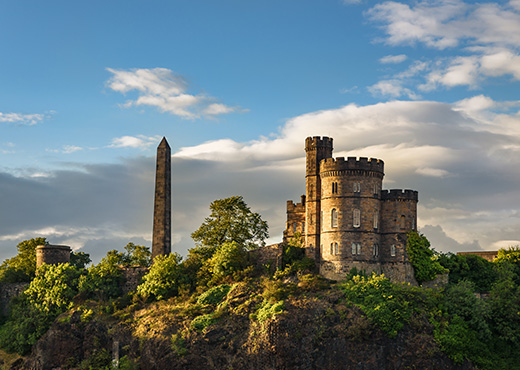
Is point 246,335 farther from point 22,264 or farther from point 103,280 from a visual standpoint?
point 22,264

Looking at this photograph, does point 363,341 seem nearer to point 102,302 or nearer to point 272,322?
point 272,322

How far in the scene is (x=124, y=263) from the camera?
275 feet

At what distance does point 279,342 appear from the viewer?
59.5 metres

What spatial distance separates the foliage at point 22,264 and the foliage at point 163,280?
61.8ft

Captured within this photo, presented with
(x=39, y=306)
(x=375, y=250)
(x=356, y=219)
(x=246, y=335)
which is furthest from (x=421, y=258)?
(x=39, y=306)

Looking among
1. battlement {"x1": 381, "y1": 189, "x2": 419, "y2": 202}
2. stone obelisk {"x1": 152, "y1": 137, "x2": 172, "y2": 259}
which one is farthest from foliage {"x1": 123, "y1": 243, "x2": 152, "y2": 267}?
battlement {"x1": 381, "y1": 189, "x2": 419, "y2": 202}

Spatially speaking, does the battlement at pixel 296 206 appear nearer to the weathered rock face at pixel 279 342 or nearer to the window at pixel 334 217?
the window at pixel 334 217

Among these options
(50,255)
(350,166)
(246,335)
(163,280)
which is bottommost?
(246,335)

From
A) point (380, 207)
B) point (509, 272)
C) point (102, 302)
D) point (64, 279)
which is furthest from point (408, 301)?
point (64, 279)

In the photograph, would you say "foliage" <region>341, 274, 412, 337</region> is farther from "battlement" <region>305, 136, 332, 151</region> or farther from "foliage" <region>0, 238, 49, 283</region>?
"foliage" <region>0, 238, 49, 283</region>

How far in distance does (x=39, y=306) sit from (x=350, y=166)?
127 feet

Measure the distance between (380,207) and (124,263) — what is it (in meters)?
33.1

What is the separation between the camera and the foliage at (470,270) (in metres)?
78.1

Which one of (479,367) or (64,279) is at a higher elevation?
(64,279)
